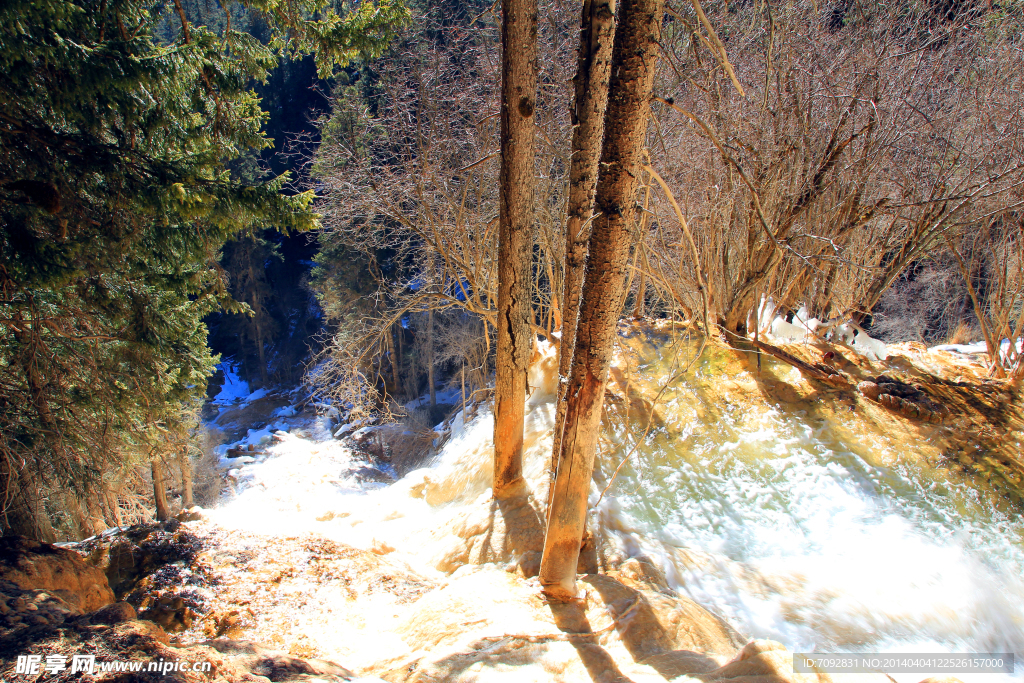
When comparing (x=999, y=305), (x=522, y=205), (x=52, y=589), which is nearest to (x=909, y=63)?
(x=999, y=305)

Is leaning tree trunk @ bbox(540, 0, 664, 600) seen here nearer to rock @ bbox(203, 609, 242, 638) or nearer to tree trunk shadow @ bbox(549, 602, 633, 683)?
tree trunk shadow @ bbox(549, 602, 633, 683)

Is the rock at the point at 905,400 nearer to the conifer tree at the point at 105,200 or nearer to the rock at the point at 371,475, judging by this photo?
the conifer tree at the point at 105,200

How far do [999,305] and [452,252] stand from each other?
346 inches

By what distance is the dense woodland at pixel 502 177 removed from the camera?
12.2ft

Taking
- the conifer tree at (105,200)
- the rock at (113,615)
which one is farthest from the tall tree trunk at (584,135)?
the rock at (113,615)

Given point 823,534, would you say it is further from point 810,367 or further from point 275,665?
point 275,665

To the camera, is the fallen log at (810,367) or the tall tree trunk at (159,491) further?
the tall tree trunk at (159,491)

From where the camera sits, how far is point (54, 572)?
12.6 ft

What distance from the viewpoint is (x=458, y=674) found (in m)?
2.78

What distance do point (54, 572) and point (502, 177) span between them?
503 centimetres

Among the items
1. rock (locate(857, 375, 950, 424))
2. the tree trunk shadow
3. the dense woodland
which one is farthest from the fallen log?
the tree trunk shadow

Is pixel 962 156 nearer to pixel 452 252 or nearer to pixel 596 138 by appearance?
pixel 596 138

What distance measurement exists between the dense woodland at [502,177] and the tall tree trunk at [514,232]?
0.07ft

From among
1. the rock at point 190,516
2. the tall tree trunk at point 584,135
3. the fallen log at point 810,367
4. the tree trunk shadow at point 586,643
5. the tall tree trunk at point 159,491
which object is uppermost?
the tall tree trunk at point 159,491
